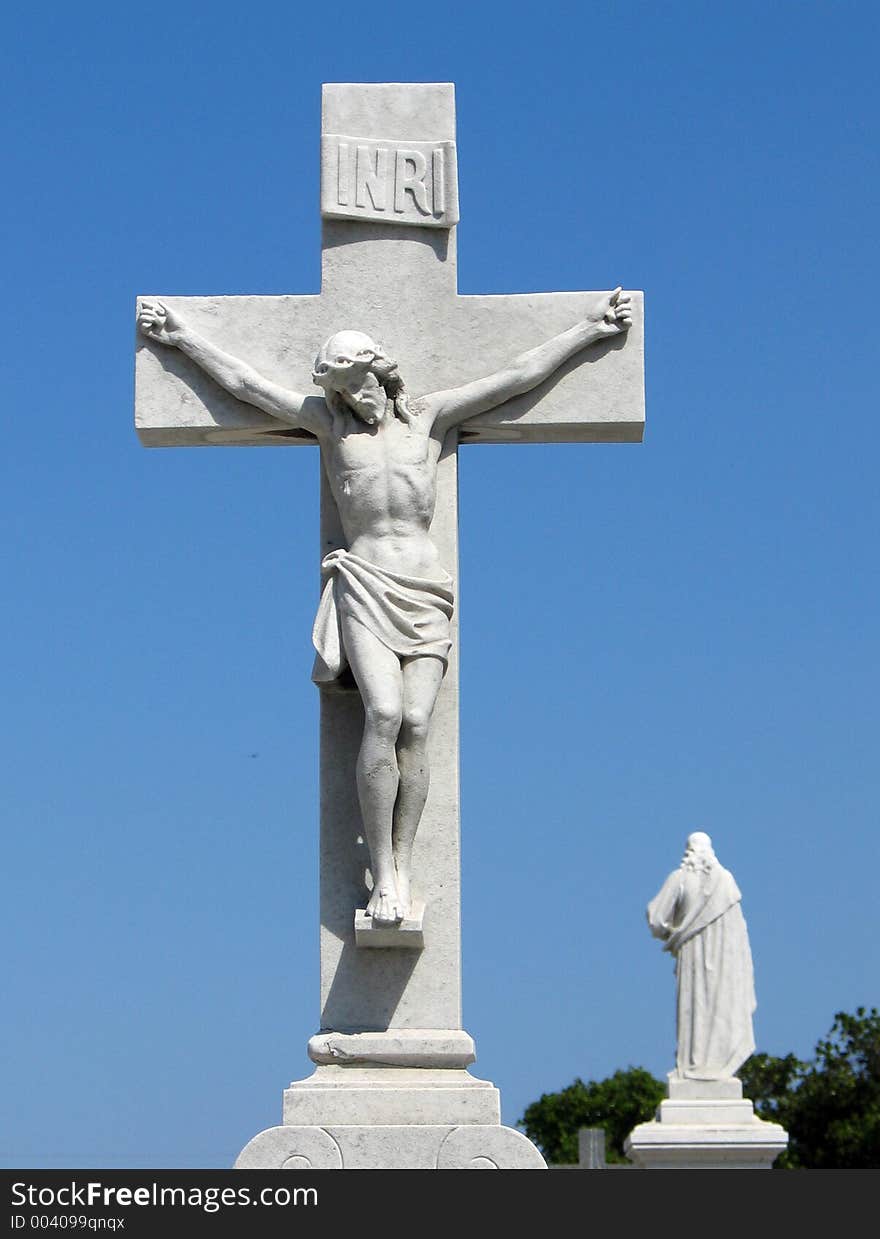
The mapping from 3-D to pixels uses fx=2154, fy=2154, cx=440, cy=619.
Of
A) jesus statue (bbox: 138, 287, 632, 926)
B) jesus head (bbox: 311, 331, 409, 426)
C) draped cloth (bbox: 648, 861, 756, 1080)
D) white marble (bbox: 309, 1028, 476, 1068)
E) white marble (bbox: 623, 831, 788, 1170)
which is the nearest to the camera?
white marble (bbox: 309, 1028, 476, 1068)

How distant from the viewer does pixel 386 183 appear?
9.55 meters

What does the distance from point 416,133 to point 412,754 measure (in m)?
2.81

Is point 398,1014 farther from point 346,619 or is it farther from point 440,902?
point 346,619

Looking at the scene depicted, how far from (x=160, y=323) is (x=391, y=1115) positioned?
141 inches

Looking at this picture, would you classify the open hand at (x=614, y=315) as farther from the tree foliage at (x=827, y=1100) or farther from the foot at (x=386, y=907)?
the tree foliage at (x=827, y=1100)

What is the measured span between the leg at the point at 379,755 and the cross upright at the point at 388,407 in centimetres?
2

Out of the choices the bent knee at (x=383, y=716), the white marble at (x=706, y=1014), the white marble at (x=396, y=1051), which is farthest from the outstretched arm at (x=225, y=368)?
the white marble at (x=706, y=1014)

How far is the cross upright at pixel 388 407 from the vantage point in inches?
345

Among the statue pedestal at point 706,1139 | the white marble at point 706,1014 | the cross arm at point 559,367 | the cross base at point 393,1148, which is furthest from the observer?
the white marble at point 706,1014

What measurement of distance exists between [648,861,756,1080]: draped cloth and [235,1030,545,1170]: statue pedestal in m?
9.25

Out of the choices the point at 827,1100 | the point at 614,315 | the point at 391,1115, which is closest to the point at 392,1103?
the point at 391,1115

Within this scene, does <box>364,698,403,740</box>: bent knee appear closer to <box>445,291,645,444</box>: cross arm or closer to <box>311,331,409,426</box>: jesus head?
<box>311,331,409,426</box>: jesus head

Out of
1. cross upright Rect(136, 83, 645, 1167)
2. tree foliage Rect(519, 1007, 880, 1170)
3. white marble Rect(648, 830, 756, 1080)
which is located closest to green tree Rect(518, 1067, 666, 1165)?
tree foliage Rect(519, 1007, 880, 1170)

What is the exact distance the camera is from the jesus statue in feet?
28.7
